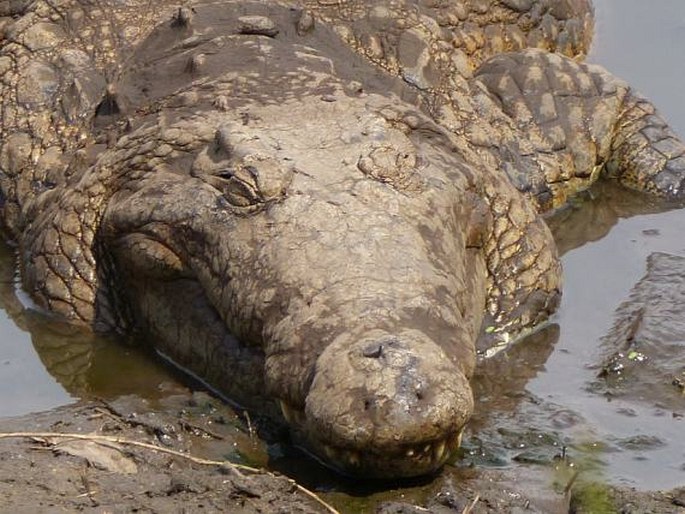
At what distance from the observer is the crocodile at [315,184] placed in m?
6.23

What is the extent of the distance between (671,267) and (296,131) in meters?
2.20

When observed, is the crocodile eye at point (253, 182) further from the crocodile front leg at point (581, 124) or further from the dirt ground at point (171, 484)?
the crocodile front leg at point (581, 124)

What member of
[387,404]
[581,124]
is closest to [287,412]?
[387,404]

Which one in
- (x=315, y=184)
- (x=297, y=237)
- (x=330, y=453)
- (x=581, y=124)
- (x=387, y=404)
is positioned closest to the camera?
(x=387, y=404)

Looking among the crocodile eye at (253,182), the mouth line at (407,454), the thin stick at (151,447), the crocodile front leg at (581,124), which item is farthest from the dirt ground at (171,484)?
the crocodile front leg at (581,124)

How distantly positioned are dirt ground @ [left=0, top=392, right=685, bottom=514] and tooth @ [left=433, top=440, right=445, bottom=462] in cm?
13

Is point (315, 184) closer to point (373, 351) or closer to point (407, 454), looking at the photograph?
point (373, 351)

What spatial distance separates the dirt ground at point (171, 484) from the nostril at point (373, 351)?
48 cm

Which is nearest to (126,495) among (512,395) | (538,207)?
(512,395)

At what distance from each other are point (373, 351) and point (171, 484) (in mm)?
778

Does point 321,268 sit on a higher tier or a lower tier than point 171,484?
higher

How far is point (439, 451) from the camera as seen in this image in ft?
19.7

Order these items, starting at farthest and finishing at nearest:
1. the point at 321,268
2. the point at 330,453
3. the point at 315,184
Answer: the point at 315,184, the point at 321,268, the point at 330,453

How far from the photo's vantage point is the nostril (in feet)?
19.5
